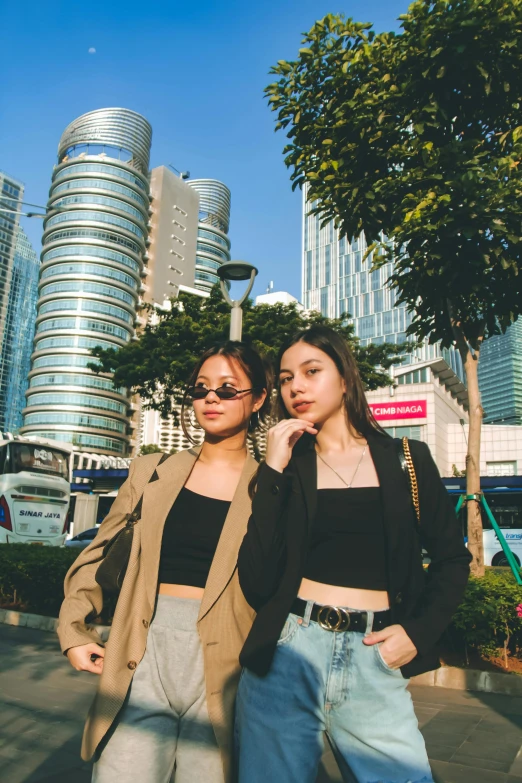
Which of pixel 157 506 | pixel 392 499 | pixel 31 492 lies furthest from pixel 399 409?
pixel 392 499

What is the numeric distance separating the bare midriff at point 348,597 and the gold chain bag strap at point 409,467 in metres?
0.26

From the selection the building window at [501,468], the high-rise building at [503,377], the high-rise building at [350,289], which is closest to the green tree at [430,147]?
the building window at [501,468]

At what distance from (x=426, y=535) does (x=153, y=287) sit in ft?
310

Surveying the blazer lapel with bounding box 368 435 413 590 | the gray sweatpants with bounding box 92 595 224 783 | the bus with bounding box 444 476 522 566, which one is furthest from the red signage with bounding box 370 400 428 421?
the gray sweatpants with bounding box 92 595 224 783

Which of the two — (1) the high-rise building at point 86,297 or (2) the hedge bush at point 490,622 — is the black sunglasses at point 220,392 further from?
(1) the high-rise building at point 86,297

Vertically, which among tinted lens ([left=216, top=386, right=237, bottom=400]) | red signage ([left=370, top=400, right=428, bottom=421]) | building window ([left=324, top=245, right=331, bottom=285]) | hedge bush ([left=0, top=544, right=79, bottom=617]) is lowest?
hedge bush ([left=0, top=544, right=79, bottom=617])

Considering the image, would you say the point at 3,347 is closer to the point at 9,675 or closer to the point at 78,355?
the point at 78,355

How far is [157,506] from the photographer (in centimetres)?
Answer: 204

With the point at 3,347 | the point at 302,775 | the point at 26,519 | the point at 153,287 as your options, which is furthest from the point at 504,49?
the point at 3,347

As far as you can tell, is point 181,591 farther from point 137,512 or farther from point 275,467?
point 275,467

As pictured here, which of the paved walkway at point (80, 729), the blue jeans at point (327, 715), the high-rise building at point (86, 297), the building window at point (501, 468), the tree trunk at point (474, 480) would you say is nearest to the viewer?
the blue jeans at point (327, 715)

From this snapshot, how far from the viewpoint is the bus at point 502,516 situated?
2095 centimetres

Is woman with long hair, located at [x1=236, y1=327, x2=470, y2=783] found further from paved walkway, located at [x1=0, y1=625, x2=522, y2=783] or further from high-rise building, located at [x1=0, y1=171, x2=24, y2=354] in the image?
high-rise building, located at [x1=0, y1=171, x2=24, y2=354]

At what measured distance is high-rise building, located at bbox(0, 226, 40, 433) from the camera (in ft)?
420
